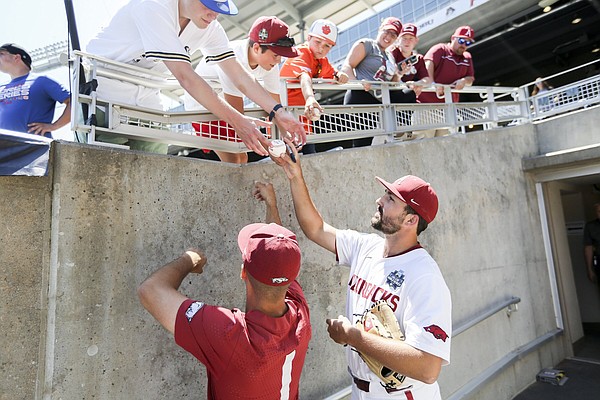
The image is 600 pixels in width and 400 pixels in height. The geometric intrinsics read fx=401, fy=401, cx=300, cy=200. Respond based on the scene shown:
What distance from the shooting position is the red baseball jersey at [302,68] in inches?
144

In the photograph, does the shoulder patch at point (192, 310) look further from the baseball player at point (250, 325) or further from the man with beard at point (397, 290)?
the man with beard at point (397, 290)

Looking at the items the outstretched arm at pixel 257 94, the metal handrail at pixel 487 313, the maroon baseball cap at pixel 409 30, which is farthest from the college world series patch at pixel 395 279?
the maroon baseball cap at pixel 409 30

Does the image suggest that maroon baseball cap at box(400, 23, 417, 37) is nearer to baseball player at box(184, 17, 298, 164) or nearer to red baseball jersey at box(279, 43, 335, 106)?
red baseball jersey at box(279, 43, 335, 106)

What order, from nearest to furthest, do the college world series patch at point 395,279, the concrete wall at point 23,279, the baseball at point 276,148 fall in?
1. the concrete wall at point 23,279
2. the college world series patch at point 395,279
3. the baseball at point 276,148

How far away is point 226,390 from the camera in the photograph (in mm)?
1666

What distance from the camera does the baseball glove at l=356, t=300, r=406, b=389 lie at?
2010 millimetres

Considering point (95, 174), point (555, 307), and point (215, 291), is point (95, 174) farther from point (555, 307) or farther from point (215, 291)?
point (555, 307)

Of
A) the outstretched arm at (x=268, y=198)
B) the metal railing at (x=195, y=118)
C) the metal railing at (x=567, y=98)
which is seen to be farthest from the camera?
the metal railing at (x=567, y=98)

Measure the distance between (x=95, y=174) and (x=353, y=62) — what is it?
3370mm

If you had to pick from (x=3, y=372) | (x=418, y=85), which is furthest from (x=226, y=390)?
(x=418, y=85)

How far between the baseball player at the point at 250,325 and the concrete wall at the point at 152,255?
1.79 ft

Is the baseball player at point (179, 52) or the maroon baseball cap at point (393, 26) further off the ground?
the maroon baseball cap at point (393, 26)

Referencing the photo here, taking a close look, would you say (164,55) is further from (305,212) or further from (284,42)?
(305,212)

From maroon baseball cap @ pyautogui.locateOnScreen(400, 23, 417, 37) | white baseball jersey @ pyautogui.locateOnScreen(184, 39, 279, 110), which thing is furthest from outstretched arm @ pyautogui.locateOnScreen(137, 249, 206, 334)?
maroon baseball cap @ pyautogui.locateOnScreen(400, 23, 417, 37)
